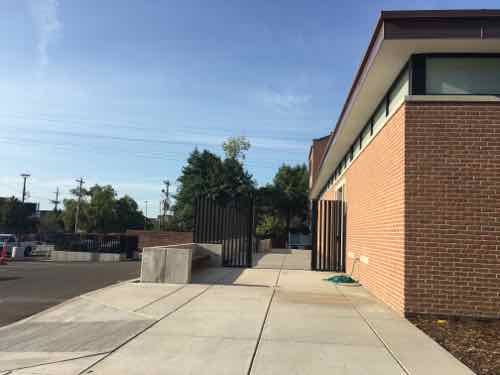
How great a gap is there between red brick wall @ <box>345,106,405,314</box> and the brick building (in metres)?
0.06

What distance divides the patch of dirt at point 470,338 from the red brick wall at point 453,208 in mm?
208

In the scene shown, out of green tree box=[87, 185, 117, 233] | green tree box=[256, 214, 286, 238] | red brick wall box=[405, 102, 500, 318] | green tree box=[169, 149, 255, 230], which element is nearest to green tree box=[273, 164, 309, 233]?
green tree box=[169, 149, 255, 230]

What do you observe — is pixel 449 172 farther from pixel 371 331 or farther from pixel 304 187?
pixel 304 187

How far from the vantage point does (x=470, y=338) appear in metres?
6.21

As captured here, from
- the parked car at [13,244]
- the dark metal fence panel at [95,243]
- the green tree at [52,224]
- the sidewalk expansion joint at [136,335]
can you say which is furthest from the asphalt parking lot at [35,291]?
the green tree at [52,224]

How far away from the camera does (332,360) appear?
16.4ft

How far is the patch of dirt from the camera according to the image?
5.07 metres

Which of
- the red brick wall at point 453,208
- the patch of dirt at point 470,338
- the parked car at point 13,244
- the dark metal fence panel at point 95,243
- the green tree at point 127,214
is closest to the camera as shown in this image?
the patch of dirt at point 470,338

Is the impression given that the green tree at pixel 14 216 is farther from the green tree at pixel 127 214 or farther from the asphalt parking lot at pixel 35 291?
the asphalt parking lot at pixel 35 291

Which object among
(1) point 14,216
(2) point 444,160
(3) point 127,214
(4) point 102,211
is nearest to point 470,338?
(2) point 444,160

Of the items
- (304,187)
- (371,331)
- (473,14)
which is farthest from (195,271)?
(304,187)

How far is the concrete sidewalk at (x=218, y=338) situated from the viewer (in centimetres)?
475

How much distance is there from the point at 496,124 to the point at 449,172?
114 centimetres

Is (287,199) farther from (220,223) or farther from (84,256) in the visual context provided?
(220,223)
